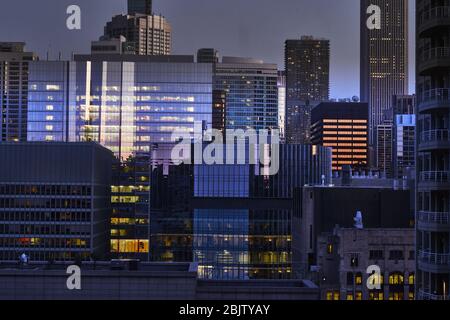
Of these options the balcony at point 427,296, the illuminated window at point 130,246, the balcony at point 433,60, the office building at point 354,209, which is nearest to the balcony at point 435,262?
the balcony at point 427,296

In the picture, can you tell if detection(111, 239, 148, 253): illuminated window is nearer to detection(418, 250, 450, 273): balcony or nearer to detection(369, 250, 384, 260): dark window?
detection(369, 250, 384, 260): dark window

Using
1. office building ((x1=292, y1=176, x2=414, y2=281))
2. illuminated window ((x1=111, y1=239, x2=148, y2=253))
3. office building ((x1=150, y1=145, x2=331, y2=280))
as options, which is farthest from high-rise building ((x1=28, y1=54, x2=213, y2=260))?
office building ((x1=292, y1=176, x2=414, y2=281))

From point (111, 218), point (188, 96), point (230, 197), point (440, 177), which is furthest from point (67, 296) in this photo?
point (188, 96)

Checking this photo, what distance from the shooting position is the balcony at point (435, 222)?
16.4 meters

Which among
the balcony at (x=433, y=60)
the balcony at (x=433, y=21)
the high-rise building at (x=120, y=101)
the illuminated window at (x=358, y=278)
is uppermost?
the high-rise building at (x=120, y=101)

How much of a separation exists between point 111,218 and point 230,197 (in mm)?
29566

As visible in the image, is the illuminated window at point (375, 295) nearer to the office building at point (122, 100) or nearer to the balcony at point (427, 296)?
the balcony at point (427, 296)

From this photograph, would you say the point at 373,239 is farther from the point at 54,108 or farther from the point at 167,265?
the point at 54,108

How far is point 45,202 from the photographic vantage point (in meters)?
94.1

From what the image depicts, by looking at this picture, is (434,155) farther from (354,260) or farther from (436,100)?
(354,260)

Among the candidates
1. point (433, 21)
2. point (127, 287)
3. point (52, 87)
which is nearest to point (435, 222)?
point (433, 21)

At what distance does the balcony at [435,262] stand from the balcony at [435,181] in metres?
1.51

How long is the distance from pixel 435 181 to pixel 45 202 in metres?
82.5
